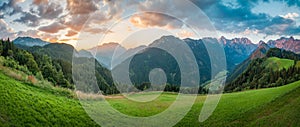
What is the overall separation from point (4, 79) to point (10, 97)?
12.1 feet

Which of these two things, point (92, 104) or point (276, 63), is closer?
point (92, 104)

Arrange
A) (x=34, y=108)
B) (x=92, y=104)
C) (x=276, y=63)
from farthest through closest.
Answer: (x=276, y=63) < (x=92, y=104) < (x=34, y=108)

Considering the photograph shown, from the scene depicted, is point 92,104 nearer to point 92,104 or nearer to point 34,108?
point 92,104

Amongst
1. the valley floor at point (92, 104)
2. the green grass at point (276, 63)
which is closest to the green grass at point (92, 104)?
the valley floor at point (92, 104)

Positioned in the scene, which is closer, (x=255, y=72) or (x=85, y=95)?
(x=85, y=95)

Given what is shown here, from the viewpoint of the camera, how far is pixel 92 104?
35562 mm

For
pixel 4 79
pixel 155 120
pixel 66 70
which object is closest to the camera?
pixel 4 79

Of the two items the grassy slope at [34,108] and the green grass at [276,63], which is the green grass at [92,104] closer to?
the grassy slope at [34,108]

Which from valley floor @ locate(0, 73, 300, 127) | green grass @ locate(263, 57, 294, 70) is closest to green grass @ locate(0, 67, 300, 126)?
valley floor @ locate(0, 73, 300, 127)

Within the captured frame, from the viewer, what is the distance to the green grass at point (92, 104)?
85.3ft

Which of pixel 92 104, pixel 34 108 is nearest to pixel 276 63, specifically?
pixel 92 104

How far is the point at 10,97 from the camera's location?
26.8m

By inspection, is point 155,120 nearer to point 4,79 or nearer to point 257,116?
point 257,116

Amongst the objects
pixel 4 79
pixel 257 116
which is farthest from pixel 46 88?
pixel 257 116
